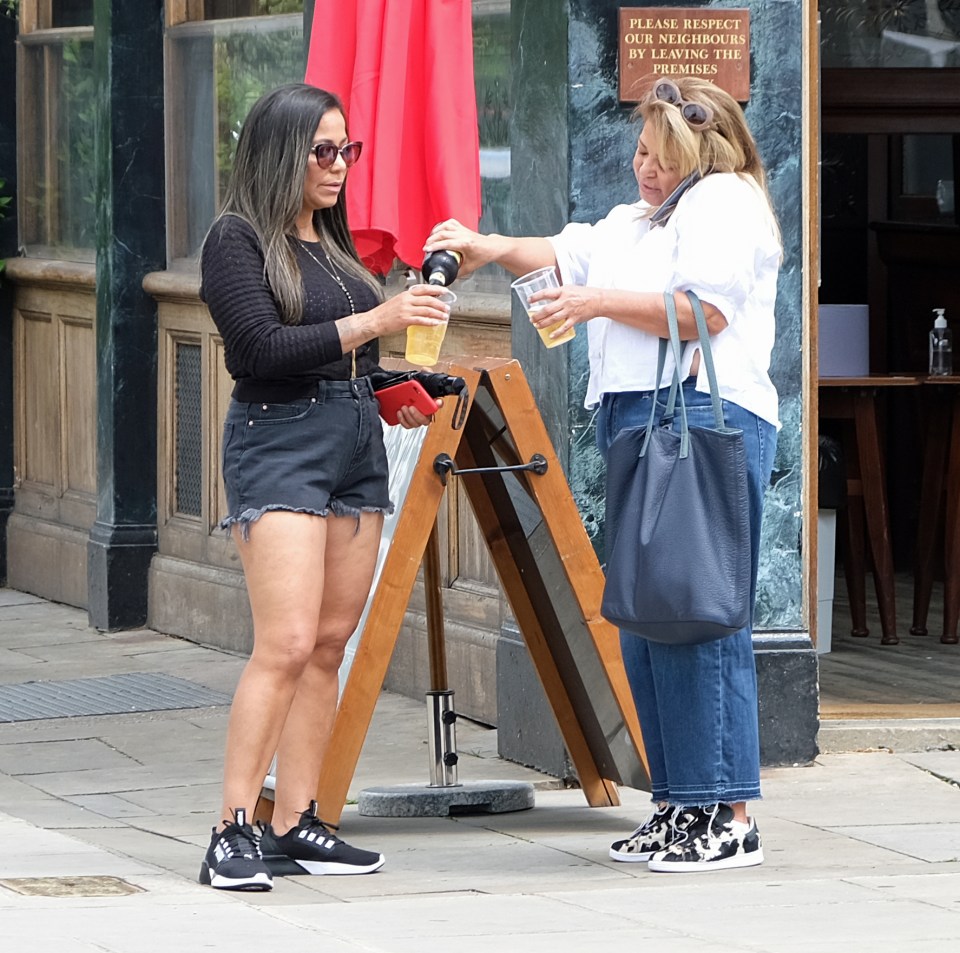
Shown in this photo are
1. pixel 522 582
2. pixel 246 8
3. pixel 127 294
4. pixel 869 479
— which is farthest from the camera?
pixel 127 294

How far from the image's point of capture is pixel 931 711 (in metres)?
6.61

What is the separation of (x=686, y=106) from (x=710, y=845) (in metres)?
1.66

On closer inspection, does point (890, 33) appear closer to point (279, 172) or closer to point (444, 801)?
point (444, 801)

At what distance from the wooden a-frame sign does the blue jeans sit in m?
0.42

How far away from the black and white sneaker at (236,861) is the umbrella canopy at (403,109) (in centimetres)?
148

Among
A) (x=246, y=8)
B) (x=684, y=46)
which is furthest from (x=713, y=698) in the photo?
(x=246, y=8)

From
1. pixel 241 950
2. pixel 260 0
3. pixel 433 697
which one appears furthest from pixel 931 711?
pixel 260 0

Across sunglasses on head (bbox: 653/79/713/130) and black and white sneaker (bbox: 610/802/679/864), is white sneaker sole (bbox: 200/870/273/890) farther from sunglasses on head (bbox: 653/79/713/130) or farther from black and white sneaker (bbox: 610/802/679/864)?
sunglasses on head (bbox: 653/79/713/130)

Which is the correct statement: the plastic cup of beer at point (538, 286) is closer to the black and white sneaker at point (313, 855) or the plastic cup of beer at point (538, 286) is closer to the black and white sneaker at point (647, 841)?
the black and white sneaker at point (647, 841)

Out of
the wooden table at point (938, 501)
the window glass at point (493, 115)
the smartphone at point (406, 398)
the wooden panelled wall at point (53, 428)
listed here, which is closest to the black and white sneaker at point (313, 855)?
the smartphone at point (406, 398)

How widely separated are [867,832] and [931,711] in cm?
130

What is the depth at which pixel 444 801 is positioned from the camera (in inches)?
223

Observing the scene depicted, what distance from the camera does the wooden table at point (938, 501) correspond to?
870 centimetres

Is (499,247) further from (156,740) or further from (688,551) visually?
(156,740)
